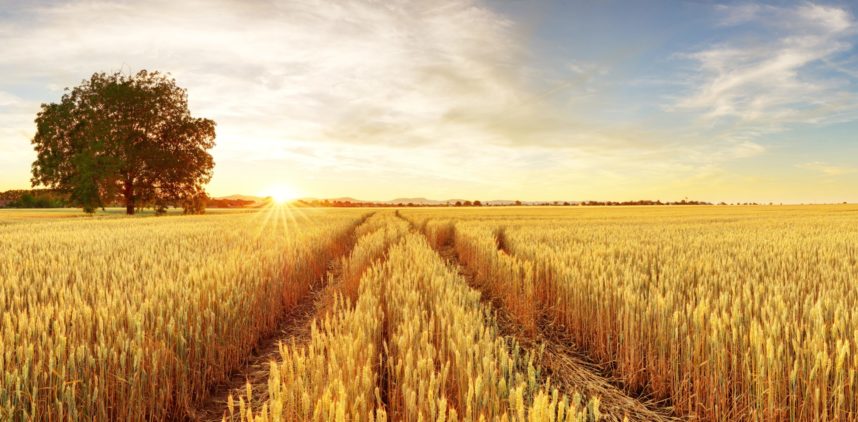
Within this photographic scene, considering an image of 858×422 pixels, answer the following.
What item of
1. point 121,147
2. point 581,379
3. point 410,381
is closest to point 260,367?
point 410,381

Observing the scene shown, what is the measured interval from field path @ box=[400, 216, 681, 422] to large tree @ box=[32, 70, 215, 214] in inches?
1484

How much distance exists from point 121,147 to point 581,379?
134 feet

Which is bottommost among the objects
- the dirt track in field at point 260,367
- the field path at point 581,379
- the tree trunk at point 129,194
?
the dirt track in field at point 260,367

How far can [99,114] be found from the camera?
3594 cm

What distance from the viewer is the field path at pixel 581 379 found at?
3.78 m

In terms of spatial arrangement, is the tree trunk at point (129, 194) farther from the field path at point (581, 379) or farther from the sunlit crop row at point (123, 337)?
the field path at point (581, 379)

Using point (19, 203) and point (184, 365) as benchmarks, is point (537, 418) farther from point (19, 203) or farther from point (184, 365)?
point (19, 203)

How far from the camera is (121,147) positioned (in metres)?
34.8

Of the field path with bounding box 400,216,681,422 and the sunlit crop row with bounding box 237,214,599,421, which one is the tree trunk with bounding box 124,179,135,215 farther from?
the sunlit crop row with bounding box 237,214,599,421

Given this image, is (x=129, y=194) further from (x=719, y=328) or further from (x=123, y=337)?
(x=719, y=328)

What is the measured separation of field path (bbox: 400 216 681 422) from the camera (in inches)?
149

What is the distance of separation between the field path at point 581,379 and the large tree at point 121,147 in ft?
124

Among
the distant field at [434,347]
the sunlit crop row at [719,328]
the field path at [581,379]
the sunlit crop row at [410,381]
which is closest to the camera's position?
the sunlit crop row at [410,381]

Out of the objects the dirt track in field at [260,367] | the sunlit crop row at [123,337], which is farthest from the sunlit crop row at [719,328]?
the sunlit crop row at [123,337]
